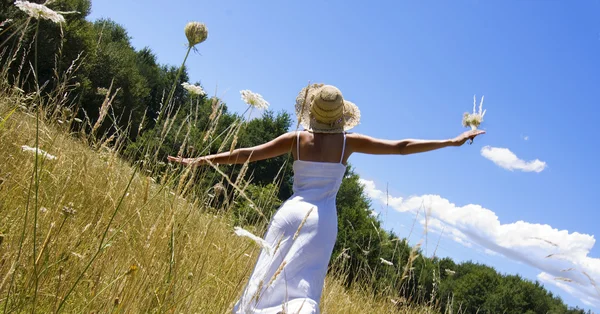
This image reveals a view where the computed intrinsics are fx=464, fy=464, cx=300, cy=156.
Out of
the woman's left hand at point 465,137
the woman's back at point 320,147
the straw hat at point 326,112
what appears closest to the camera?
the woman's left hand at point 465,137

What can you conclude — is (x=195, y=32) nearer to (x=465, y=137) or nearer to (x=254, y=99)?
(x=254, y=99)

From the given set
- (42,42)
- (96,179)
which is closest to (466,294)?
(96,179)

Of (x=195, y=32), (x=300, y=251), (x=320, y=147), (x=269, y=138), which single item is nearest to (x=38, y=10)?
(x=195, y=32)

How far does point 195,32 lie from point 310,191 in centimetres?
161

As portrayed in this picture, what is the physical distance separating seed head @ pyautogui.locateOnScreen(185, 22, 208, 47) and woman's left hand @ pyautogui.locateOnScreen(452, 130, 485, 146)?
2.11 metres

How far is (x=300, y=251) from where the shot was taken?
8.67ft

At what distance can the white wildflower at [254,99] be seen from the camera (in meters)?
2.57

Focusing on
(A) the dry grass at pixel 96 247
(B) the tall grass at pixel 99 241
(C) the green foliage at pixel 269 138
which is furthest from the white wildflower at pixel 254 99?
(C) the green foliage at pixel 269 138

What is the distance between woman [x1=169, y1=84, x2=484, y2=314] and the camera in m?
2.54

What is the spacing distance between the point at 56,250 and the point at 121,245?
583mm

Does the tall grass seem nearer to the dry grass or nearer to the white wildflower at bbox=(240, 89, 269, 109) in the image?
the dry grass

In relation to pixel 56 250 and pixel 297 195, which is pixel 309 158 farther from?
pixel 56 250

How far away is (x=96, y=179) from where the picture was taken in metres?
3.00

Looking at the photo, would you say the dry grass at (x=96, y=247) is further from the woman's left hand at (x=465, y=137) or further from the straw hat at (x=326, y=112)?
the woman's left hand at (x=465, y=137)
